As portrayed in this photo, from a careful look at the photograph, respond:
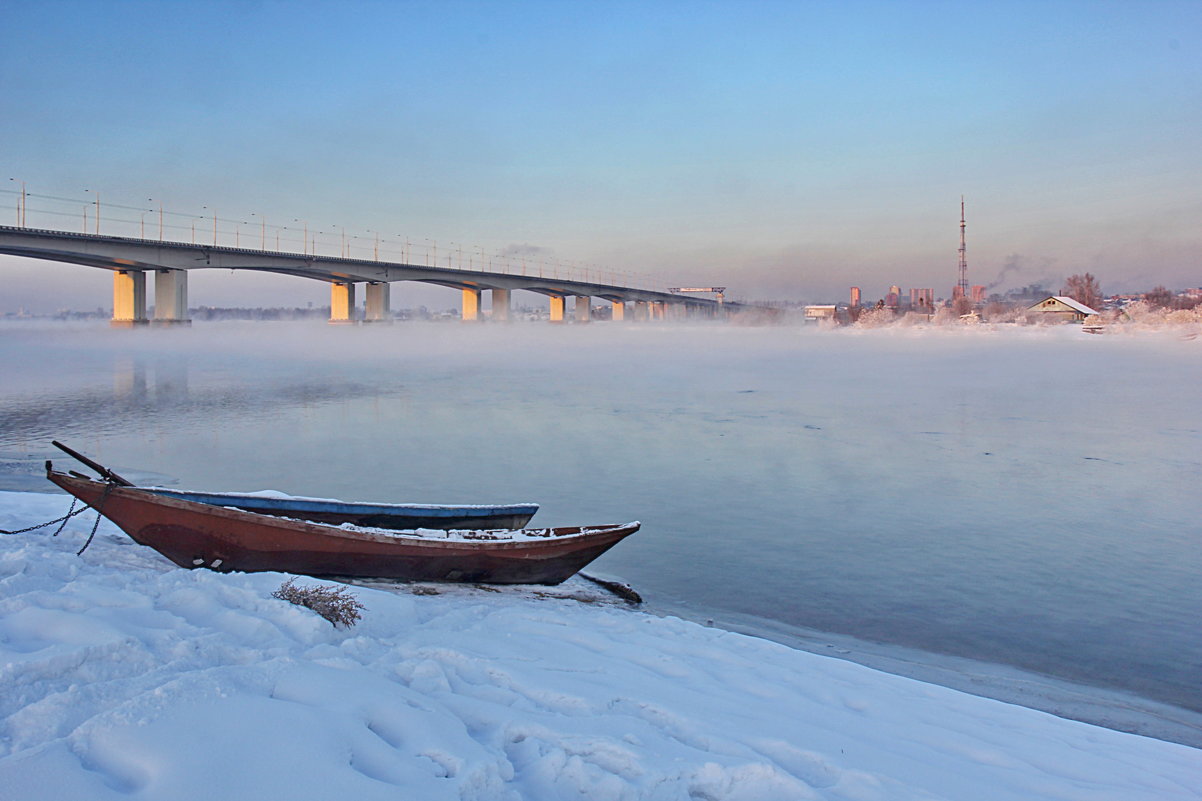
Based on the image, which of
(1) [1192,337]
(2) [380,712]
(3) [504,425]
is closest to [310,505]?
(2) [380,712]

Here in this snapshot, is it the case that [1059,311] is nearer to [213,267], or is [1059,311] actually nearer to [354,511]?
[213,267]

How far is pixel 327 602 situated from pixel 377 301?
78.6m

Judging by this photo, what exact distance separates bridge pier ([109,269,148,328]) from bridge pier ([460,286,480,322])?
123 feet

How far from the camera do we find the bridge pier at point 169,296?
197 ft

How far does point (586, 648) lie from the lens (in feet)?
21.1

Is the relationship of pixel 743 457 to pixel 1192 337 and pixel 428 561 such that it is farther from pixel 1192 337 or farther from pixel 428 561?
pixel 1192 337

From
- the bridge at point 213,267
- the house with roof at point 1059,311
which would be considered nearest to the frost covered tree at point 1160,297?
the house with roof at point 1059,311

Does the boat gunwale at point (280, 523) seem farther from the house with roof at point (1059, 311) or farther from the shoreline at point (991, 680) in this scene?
the house with roof at point (1059, 311)

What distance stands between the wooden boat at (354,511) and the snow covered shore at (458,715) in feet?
5.53

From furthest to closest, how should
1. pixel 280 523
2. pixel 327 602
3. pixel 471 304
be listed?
1. pixel 471 304
2. pixel 280 523
3. pixel 327 602

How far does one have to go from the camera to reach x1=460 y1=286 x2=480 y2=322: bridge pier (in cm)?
9638

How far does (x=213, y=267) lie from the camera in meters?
60.1

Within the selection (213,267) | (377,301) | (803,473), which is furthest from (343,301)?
(803,473)

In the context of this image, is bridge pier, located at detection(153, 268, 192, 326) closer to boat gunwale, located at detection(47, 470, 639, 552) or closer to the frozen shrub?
boat gunwale, located at detection(47, 470, 639, 552)
